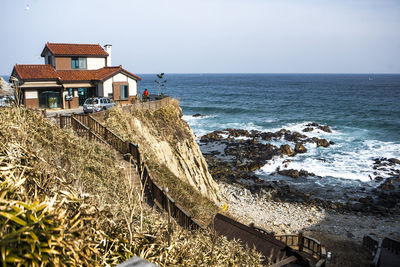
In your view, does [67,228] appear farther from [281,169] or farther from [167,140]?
[281,169]

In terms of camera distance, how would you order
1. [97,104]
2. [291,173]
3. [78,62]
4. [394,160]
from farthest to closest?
[394,160], [291,173], [78,62], [97,104]

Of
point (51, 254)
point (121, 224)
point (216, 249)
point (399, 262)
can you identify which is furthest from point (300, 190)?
point (51, 254)

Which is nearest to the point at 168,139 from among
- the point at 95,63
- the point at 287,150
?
the point at 95,63

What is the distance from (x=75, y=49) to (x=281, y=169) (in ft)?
89.8

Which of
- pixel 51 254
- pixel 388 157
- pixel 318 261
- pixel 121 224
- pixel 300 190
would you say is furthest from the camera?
pixel 388 157

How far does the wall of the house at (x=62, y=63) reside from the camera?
33281 mm

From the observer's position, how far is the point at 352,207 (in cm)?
2884

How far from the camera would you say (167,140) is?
85.0 ft

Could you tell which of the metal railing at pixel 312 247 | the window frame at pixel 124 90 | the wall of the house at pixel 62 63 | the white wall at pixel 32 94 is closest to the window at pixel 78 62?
the wall of the house at pixel 62 63

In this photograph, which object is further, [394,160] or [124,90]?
[394,160]

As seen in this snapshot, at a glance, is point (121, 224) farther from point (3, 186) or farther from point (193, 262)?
point (3, 186)

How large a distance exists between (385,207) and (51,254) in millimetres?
31852

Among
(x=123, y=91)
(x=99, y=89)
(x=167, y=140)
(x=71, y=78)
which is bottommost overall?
(x=167, y=140)

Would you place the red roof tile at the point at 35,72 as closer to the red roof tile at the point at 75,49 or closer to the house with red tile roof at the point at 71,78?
the house with red tile roof at the point at 71,78
